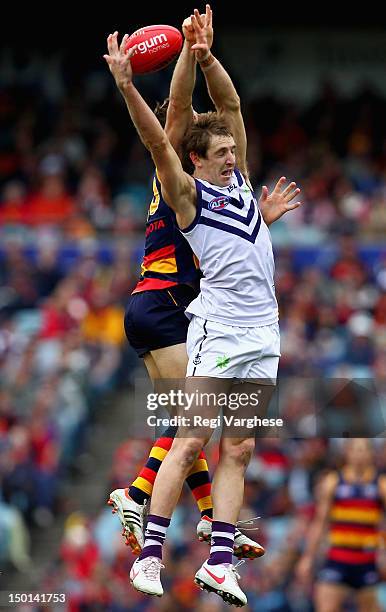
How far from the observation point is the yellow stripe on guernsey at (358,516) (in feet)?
37.3

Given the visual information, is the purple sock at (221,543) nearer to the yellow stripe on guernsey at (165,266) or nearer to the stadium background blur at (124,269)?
the yellow stripe on guernsey at (165,266)

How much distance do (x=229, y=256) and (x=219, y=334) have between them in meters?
0.43

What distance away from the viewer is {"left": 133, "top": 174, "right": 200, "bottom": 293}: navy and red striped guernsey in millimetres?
7098

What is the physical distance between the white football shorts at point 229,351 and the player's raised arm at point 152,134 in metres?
0.70

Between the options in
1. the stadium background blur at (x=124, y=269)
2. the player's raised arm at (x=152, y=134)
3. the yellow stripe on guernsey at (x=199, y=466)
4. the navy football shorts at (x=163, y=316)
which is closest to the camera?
the player's raised arm at (x=152, y=134)

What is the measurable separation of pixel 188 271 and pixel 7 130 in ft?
45.0

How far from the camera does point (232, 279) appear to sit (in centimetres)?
688

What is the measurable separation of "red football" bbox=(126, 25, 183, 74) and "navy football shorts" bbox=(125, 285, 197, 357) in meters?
1.24

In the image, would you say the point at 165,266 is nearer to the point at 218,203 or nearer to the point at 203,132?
the point at 218,203

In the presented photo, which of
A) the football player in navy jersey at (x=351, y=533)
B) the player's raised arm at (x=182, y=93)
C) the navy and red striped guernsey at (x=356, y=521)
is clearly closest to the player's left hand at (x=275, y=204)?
the player's raised arm at (x=182, y=93)

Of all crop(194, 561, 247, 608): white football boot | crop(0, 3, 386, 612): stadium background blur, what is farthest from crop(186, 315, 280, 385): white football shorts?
crop(0, 3, 386, 612): stadium background blur

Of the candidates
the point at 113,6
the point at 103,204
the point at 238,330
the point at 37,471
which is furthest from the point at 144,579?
the point at 113,6

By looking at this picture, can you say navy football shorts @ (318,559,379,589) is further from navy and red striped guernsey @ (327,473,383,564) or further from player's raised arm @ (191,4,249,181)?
player's raised arm @ (191,4,249,181)

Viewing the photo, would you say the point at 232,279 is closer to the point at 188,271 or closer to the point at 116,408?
the point at 188,271
